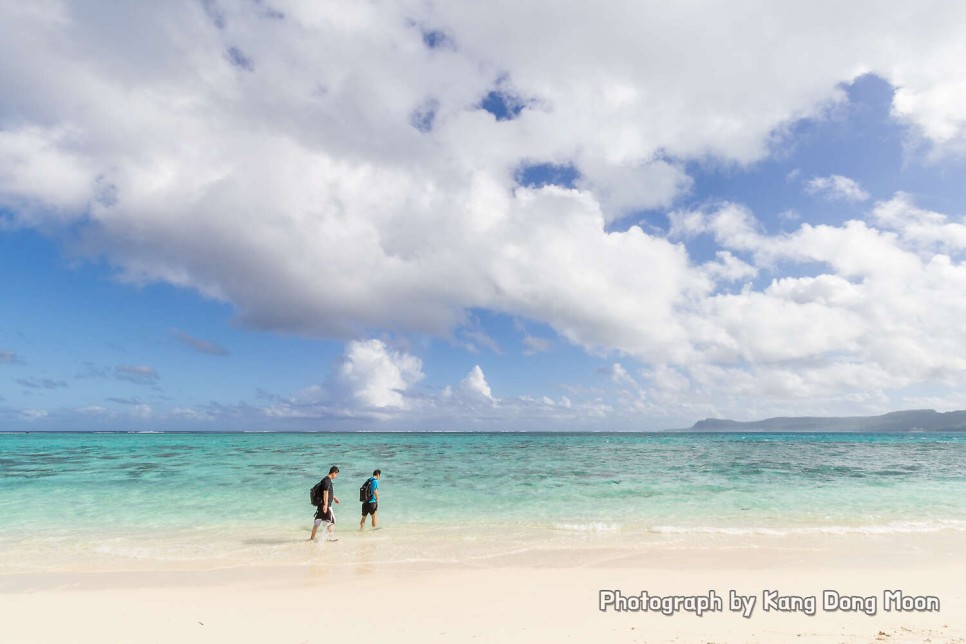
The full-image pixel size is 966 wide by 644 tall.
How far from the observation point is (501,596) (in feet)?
30.5


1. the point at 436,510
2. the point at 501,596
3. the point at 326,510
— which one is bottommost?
the point at 436,510

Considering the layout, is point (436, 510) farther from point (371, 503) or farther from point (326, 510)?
point (326, 510)

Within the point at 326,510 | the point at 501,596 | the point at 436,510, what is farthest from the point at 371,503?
the point at 501,596

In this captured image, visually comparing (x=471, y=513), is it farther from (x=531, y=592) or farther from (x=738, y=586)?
(x=738, y=586)

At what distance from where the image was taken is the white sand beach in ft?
24.6

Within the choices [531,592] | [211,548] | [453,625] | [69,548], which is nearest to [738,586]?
[531,592]

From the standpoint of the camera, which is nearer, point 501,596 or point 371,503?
point 501,596

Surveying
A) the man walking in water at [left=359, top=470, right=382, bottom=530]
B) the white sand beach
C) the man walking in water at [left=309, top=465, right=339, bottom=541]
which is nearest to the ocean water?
the man walking in water at [left=359, top=470, right=382, bottom=530]

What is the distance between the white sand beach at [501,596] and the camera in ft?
24.6

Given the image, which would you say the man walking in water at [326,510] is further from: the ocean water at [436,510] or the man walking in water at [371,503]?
the man walking in water at [371,503]

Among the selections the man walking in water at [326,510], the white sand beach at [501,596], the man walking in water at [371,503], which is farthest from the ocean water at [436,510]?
the white sand beach at [501,596]

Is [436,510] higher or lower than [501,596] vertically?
lower

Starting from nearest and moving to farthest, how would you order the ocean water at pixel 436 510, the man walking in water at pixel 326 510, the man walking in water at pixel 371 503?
the ocean water at pixel 436 510 < the man walking in water at pixel 326 510 < the man walking in water at pixel 371 503

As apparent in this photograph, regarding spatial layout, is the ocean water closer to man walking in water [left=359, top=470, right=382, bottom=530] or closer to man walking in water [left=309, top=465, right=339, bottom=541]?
man walking in water [left=359, top=470, right=382, bottom=530]
